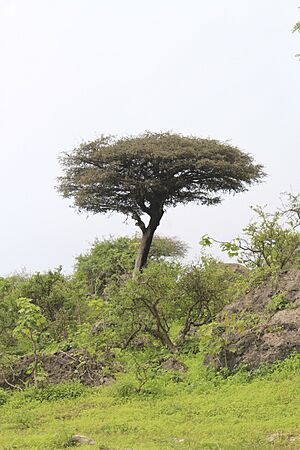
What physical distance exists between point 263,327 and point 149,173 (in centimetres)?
1245

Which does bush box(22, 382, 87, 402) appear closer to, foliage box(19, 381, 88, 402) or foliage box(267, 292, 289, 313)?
foliage box(19, 381, 88, 402)

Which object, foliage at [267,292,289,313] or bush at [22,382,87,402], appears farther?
foliage at [267,292,289,313]

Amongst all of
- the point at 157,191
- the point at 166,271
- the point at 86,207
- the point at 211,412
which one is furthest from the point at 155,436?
the point at 86,207

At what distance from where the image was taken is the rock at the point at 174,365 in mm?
11743

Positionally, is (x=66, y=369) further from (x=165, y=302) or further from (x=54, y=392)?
(x=165, y=302)

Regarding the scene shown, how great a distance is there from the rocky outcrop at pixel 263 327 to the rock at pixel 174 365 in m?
0.63

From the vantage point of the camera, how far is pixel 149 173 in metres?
22.8

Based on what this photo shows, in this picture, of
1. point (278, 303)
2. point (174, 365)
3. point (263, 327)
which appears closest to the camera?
point (263, 327)

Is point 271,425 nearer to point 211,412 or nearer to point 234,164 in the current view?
point 211,412

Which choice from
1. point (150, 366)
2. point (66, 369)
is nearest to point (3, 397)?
point (66, 369)

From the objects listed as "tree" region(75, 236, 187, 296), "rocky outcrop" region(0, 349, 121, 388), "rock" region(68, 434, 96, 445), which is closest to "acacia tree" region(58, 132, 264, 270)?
"tree" region(75, 236, 187, 296)

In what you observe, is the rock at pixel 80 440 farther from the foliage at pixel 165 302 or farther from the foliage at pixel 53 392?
the foliage at pixel 165 302

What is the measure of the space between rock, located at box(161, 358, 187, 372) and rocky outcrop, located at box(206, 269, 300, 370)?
0.63 metres

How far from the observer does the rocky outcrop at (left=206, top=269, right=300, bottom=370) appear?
34.4ft
